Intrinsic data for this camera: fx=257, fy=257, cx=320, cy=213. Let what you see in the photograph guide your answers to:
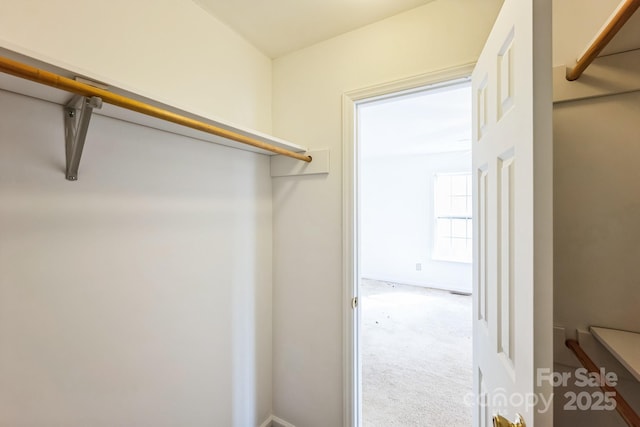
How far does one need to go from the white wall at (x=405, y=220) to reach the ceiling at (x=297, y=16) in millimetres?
4006

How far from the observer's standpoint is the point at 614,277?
2.92 feet

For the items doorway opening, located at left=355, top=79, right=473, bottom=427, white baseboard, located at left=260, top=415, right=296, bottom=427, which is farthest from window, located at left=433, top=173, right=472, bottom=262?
white baseboard, located at left=260, top=415, right=296, bottom=427

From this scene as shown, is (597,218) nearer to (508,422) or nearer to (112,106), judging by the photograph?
(508,422)

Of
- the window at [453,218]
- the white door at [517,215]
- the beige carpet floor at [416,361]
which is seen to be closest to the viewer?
the white door at [517,215]

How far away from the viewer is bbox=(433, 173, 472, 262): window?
470 centimetres

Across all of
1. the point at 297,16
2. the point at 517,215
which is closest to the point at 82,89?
the point at 297,16

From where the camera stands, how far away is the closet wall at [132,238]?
0.83 m

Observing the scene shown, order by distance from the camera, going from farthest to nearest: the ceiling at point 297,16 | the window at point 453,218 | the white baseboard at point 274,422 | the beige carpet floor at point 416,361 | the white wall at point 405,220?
the white wall at point 405,220 < the window at point 453,218 < the beige carpet floor at point 416,361 < the white baseboard at point 274,422 < the ceiling at point 297,16

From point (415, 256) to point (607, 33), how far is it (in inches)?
189

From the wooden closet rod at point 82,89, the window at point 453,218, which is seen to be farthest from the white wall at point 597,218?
the window at point 453,218

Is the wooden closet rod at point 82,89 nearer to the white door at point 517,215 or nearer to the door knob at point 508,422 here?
the white door at point 517,215

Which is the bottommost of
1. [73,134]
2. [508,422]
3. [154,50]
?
[508,422]

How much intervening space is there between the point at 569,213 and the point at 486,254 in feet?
1.10

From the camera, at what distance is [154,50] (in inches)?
45.4
